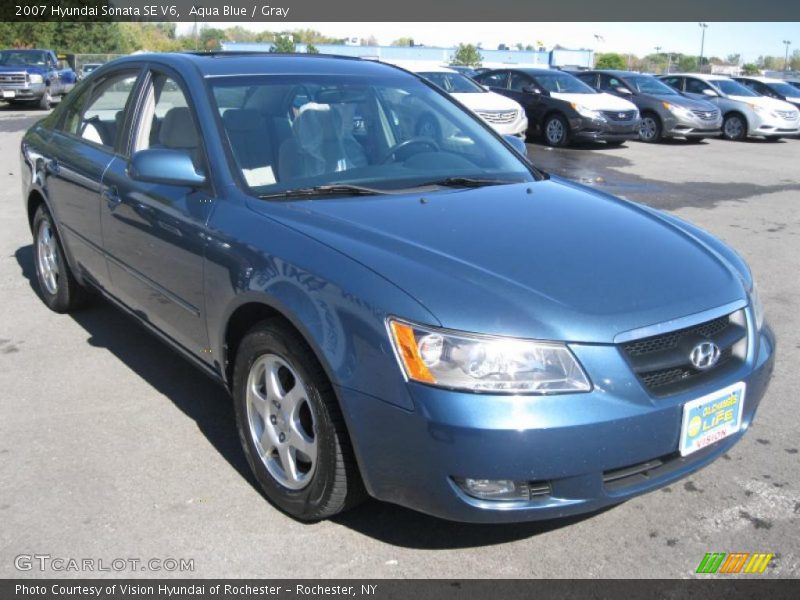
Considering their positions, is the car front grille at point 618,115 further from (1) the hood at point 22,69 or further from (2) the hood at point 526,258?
(1) the hood at point 22,69

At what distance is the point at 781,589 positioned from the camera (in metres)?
2.67

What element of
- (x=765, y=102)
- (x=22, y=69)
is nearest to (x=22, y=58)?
(x=22, y=69)

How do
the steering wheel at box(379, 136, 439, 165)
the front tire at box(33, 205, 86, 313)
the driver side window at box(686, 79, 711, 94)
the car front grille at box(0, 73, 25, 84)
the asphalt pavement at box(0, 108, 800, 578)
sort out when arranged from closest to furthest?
1. the asphalt pavement at box(0, 108, 800, 578)
2. the steering wheel at box(379, 136, 439, 165)
3. the front tire at box(33, 205, 86, 313)
4. the driver side window at box(686, 79, 711, 94)
5. the car front grille at box(0, 73, 25, 84)

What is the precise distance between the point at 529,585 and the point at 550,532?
332 mm

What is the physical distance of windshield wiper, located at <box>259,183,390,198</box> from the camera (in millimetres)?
3318

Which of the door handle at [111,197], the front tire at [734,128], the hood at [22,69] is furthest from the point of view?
the hood at [22,69]

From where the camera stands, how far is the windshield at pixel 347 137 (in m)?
3.50

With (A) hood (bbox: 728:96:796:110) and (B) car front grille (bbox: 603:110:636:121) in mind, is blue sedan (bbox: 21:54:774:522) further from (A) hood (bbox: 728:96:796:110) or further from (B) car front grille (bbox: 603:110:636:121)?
(A) hood (bbox: 728:96:796:110)

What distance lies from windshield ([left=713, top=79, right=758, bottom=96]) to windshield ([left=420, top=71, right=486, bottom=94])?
7793 mm

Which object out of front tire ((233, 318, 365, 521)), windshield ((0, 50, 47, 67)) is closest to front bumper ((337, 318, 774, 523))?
front tire ((233, 318, 365, 521))

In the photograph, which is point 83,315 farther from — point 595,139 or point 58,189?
point 595,139

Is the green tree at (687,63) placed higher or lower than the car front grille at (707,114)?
lower

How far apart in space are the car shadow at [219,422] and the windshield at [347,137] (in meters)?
1.22

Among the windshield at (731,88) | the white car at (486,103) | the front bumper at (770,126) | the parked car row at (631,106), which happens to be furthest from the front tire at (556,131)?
the windshield at (731,88)
